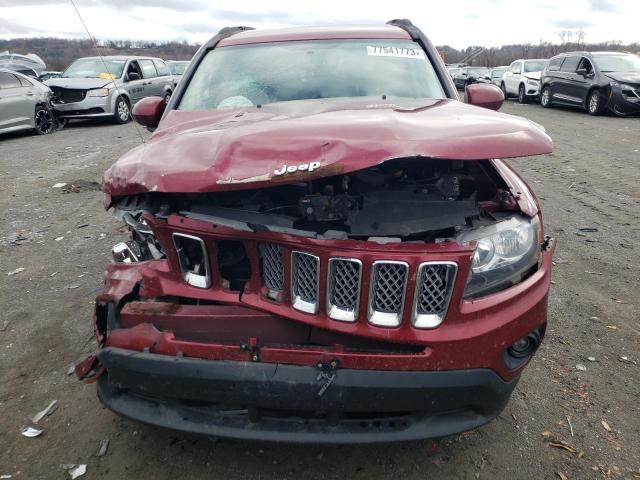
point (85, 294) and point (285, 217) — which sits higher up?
point (285, 217)

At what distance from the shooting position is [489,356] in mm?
1833

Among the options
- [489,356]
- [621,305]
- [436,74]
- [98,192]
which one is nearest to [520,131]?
[489,356]

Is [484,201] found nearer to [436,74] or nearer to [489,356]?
[489,356]

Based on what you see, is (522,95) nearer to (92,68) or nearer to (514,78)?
(514,78)

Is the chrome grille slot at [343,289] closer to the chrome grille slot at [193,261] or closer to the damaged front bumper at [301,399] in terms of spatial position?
the damaged front bumper at [301,399]

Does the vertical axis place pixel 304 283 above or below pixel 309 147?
below

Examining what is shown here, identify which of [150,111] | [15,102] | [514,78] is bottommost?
[514,78]

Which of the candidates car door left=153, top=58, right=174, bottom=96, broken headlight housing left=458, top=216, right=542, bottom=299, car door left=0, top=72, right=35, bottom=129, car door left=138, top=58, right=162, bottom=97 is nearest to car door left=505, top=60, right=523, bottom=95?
car door left=153, top=58, right=174, bottom=96

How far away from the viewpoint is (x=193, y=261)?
2.02 meters

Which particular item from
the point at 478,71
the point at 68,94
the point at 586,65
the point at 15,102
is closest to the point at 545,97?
the point at 586,65

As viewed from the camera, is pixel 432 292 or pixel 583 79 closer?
pixel 432 292

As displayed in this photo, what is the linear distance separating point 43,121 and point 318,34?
10.2 meters

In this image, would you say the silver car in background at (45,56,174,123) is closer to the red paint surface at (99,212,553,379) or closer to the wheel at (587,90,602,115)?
the red paint surface at (99,212,553,379)

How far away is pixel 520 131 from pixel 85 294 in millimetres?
3157
